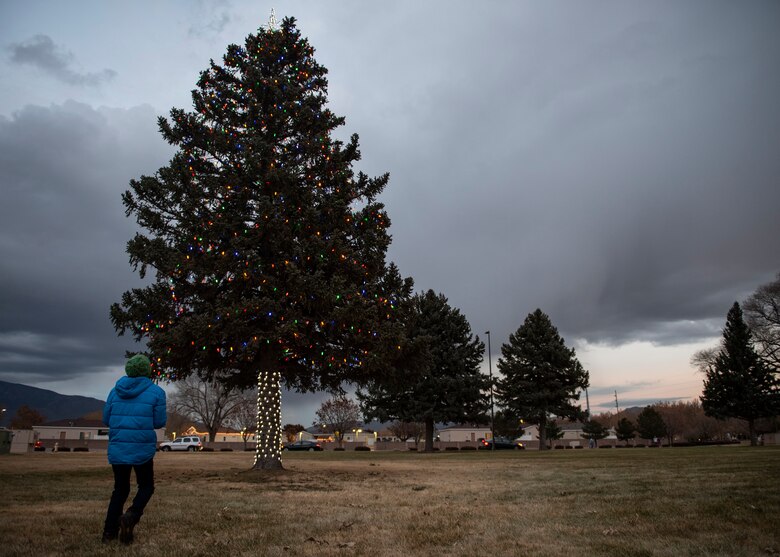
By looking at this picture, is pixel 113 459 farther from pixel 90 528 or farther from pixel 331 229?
pixel 331 229

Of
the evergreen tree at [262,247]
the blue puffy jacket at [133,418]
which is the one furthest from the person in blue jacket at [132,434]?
the evergreen tree at [262,247]

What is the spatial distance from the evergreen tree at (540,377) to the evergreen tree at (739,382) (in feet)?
43.9

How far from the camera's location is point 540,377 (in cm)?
4578

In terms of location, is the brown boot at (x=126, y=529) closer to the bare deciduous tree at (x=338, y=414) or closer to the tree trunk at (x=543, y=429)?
the tree trunk at (x=543, y=429)

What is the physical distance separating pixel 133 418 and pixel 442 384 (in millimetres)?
36767

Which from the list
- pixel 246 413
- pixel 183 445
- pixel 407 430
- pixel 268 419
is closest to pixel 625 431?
pixel 407 430

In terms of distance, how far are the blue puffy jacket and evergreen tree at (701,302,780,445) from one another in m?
53.4

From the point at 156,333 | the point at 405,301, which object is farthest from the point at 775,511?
the point at 156,333

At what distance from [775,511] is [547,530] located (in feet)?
10.3

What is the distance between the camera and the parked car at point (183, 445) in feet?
177

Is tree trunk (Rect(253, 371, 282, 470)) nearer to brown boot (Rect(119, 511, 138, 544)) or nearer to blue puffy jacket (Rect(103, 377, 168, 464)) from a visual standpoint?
blue puffy jacket (Rect(103, 377, 168, 464))

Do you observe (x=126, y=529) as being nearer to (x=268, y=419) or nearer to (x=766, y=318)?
(x=268, y=419)

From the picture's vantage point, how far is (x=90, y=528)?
245 inches

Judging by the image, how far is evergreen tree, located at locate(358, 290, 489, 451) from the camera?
4144 centimetres
